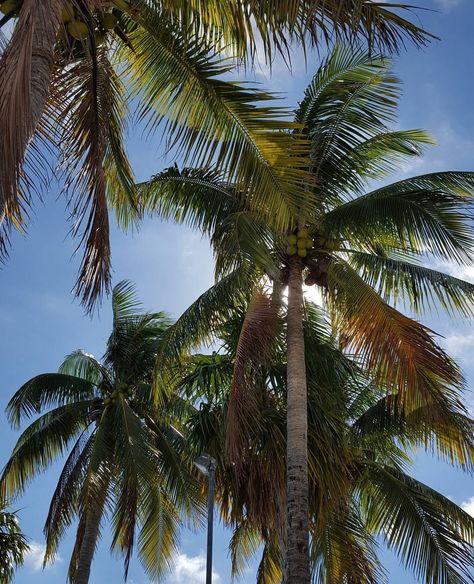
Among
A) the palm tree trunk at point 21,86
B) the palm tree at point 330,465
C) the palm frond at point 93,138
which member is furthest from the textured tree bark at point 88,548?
the palm tree trunk at point 21,86

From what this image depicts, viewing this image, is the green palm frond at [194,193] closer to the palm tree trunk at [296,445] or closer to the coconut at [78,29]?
the palm tree trunk at [296,445]

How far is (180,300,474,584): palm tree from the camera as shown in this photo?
12438mm

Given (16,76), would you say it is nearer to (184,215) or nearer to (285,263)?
(285,263)

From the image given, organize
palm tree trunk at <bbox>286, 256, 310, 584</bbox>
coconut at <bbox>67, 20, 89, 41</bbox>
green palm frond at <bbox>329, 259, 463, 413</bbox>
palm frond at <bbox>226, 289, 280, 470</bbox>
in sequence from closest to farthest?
coconut at <bbox>67, 20, 89, 41</bbox> < palm tree trunk at <bbox>286, 256, 310, 584</bbox> < green palm frond at <bbox>329, 259, 463, 413</bbox> < palm frond at <bbox>226, 289, 280, 470</bbox>

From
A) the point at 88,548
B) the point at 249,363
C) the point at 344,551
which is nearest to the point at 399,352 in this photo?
the point at 249,363

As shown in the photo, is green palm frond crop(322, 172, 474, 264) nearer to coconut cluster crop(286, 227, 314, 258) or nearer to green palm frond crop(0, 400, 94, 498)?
coconut cluster crop(286, 227, 314, 258)

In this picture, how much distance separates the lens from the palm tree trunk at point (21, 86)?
14.9ft

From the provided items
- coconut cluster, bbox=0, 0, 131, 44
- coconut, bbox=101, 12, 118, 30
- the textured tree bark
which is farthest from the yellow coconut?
the textured tree bark

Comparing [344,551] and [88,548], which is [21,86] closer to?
[344,551]

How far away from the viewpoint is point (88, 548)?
1708cm

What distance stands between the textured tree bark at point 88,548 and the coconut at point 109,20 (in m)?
12.8

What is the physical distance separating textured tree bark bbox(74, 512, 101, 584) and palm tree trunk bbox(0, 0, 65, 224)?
1365 cm

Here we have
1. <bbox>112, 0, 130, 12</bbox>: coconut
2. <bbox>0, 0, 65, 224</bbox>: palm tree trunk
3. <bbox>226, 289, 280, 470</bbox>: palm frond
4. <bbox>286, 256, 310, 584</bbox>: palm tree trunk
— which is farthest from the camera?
<bbox>226, 289, 280, 470</bbox>: palm frond

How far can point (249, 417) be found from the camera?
12.0 meters
